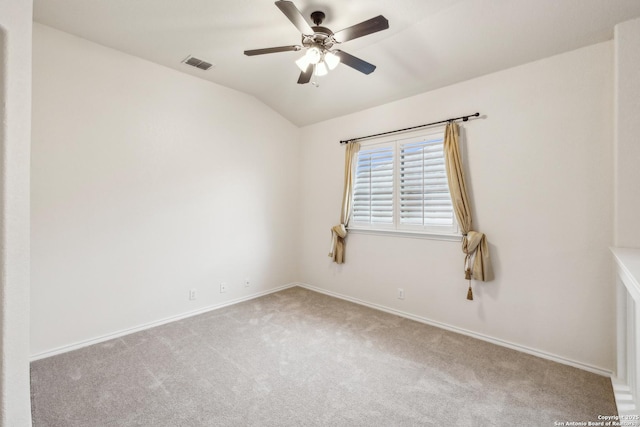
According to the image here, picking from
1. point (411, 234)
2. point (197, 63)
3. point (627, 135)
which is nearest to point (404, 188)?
point (411, 234)

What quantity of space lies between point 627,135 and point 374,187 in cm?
238

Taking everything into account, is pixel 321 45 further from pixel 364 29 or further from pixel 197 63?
pixel 197 63

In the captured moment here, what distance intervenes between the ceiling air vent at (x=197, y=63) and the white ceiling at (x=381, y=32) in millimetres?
75

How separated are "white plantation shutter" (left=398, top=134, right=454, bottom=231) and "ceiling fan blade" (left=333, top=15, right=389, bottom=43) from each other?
1.65 m

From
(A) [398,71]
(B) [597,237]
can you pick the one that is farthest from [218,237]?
(B) [597,237]

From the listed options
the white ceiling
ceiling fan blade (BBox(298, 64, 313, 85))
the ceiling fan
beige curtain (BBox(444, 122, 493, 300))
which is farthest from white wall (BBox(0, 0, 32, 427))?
beige curtain (BBox(444, 122, 493, 300))

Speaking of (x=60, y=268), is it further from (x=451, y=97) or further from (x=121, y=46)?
(x=451, y=97)

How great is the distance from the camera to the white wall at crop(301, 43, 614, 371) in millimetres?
2377

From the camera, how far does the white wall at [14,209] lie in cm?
115

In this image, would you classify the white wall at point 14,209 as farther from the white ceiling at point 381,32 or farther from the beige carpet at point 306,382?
the white ceiling at point 381,32

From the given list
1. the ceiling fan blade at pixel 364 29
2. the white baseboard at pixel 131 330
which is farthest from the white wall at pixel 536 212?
the white baseboard at pixel 131 330

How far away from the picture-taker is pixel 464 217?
9.82 ft

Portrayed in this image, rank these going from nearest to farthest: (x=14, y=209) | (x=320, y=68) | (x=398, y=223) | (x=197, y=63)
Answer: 1. (x=14, y=209)
2. (x=320, y=68)
3. (x=197, y=63)
4. (x=398, y=223)

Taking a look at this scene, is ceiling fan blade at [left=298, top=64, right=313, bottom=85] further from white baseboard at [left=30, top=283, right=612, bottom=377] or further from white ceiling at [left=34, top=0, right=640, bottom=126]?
white baseboard at [left=30, top=283, right=612, bottom=377]
